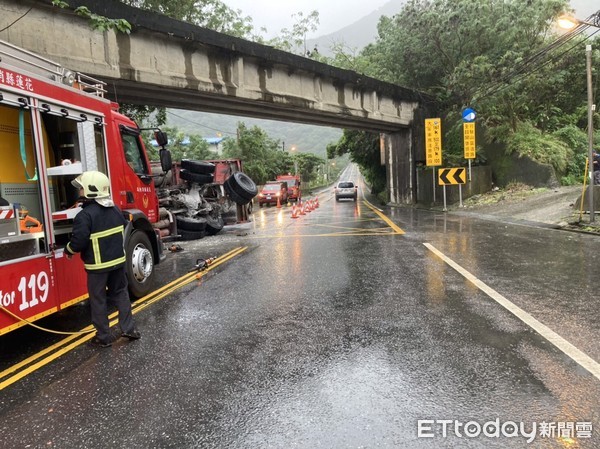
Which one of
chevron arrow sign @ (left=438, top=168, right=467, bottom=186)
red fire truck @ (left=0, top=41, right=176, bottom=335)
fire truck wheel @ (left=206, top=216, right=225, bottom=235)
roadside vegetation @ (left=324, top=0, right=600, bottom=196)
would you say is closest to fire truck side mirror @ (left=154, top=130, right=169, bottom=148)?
red fire truck @ (left=0, top=41, right=176, bottom=335)

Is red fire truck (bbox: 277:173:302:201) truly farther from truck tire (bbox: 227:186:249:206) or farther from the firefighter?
the firefighter

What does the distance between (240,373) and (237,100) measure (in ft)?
49.0

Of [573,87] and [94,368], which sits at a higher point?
[573,87]

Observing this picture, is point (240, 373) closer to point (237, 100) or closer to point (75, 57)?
point (75, 57)

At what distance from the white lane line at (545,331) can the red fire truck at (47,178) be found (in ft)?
16.3

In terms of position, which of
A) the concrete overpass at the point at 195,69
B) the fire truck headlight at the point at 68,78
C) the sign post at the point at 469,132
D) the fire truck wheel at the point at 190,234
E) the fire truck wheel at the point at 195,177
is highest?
the concrete overpass at the point at 195,69

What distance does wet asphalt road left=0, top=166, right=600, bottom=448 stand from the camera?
2.90 metres

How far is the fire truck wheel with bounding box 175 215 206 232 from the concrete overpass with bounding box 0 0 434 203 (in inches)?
170

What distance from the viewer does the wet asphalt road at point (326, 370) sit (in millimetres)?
2904

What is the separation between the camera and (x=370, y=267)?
8.17 meters

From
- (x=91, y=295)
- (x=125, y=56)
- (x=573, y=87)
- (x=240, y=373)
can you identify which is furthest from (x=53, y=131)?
(x=573, y=87)

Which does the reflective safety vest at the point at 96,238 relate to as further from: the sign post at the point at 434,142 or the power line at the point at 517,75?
the power line at the point at 517,75

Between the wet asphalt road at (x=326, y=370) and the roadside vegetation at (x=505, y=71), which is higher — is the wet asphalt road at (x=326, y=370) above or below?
below

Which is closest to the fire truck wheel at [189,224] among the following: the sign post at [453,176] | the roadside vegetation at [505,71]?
the sign post at [453,176]
